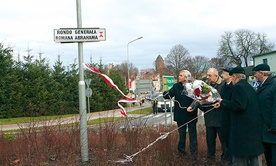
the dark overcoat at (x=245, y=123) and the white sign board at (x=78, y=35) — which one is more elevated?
the white sign board at (x=78, y=35)

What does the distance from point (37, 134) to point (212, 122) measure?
322 centimetres

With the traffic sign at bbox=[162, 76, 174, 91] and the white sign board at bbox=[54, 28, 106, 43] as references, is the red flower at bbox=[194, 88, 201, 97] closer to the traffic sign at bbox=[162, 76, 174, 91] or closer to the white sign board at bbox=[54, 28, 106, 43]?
the white sign board at bbox=[54, 28, 106, 43]

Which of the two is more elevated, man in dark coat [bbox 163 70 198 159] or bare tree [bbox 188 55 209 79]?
bare tree [bbox 188 55 209 79]

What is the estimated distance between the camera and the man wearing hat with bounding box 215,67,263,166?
445cm

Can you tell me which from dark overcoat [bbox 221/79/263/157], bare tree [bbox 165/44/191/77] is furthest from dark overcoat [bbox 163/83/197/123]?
bare tree [bbox 165/44/191/77]

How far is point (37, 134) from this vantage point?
5.64 metres

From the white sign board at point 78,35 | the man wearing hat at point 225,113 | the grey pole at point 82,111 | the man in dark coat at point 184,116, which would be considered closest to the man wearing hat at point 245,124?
the man wearing hat at point 225,113

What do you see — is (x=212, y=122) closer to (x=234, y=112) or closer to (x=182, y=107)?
(x=182, y=107)

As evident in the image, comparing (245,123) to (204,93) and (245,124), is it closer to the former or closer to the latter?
(245,124)

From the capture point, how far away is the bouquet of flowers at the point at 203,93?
5438 mm

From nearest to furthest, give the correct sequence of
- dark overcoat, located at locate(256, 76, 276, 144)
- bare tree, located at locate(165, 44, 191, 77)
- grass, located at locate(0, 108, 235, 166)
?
dark overcoat, located at locate(256, 76, 276, 144) → grass, located at locate(0, 108, 235, 166) → bare tree, located at locate(165, 44, 191, 77)

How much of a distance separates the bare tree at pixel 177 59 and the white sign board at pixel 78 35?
49.9 m

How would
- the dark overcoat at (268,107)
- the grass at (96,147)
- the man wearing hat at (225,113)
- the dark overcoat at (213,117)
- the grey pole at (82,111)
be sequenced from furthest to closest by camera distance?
the dark overcoat at (213,117), the grey pole at (82,111), the man wearing hat at (225,113), the grass at (96,147), the dark overcoat at (268,107)

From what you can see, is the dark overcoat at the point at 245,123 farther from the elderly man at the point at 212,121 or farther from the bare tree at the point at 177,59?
the bare tree at the point at 177,59
